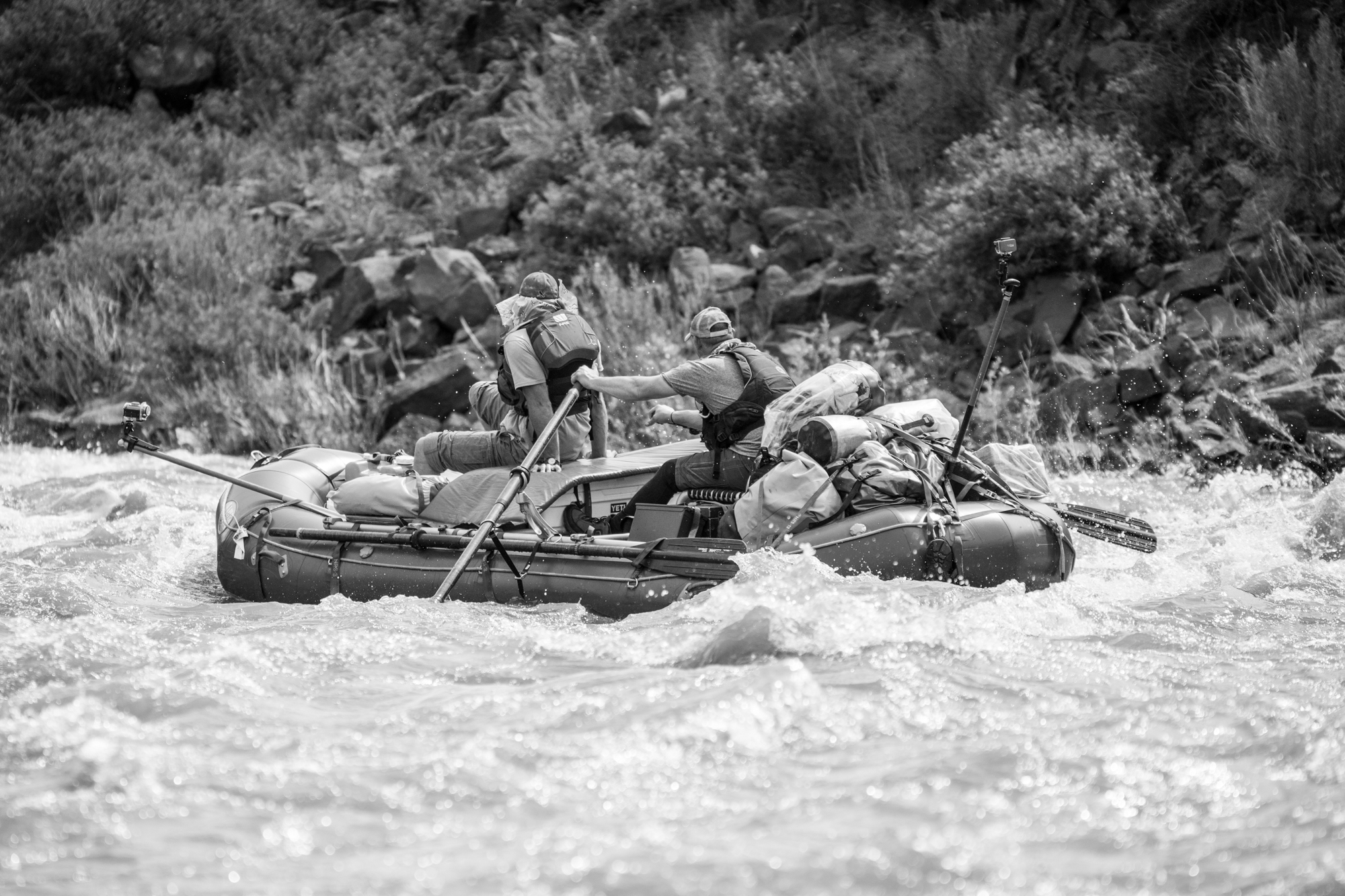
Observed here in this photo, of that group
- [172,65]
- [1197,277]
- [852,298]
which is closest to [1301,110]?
[1197,277]

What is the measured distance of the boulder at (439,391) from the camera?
13.6 meters

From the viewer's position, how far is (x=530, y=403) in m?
7.59

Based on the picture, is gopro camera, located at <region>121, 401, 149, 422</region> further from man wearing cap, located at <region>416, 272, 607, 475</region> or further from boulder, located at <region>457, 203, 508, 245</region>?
boulder, located at <region>457, 203, 508, 245</region>

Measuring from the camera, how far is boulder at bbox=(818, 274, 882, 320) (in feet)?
43.1

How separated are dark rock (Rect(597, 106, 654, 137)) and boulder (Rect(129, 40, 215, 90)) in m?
8.87

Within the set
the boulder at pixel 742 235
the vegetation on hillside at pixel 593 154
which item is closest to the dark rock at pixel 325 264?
the vegetation on hillside at pixel 593 154

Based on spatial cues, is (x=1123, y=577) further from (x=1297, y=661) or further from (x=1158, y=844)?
(x=1158, y=844)

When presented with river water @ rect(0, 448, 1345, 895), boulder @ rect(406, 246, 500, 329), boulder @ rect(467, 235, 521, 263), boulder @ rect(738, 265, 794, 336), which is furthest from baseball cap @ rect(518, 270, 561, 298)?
boulder @ rect(467, 235, 521, 263)

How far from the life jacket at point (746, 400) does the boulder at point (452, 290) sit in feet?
26.1

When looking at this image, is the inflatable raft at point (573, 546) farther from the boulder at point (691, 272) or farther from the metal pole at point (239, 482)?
the boulder at point (691, 272)

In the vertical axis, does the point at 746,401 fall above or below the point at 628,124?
above

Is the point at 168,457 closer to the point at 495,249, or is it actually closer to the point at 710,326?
the point at 710,326

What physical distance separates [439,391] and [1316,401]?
7749mm

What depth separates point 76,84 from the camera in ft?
71.5
